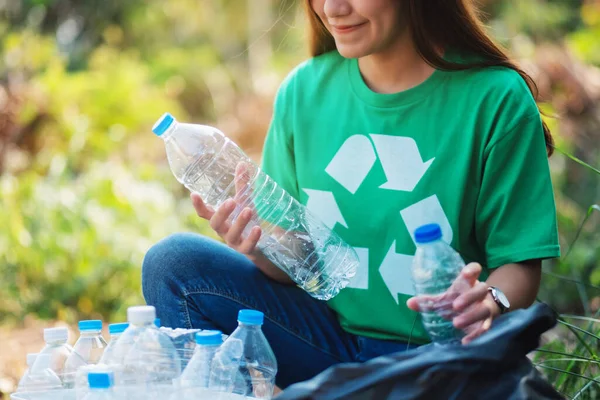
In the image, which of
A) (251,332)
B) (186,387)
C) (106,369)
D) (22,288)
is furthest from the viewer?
(22,288)

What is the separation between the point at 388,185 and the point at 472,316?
0.82 metres

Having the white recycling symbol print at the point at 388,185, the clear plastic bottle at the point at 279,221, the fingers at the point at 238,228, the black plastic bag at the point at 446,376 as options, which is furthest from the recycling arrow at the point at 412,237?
the black plastic bag at the point at 446,376

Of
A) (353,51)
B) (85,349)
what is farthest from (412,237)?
(85,349)

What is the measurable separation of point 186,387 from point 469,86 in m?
1.26

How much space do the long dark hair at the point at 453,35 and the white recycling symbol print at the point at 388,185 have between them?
29cm

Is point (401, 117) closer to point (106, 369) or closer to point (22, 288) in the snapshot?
point (106, 369)

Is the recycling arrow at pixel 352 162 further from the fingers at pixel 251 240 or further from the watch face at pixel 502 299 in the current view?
the watch face at pixel 502 299

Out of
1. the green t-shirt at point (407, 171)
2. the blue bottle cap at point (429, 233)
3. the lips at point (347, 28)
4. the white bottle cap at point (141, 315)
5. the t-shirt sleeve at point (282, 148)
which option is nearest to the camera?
the blue bottle cap at point (429, 233)

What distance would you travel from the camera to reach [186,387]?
228cm

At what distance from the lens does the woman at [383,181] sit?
2594 mm

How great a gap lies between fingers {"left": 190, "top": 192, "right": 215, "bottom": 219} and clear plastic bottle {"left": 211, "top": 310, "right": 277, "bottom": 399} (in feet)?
1.24

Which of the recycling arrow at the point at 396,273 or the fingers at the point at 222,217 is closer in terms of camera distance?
the fingers at the point at 222,217

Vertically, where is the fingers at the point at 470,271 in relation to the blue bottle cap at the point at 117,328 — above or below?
above

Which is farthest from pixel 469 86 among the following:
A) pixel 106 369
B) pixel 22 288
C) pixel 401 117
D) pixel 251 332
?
pixel 22 288
